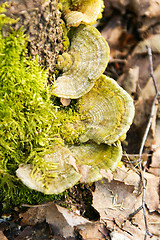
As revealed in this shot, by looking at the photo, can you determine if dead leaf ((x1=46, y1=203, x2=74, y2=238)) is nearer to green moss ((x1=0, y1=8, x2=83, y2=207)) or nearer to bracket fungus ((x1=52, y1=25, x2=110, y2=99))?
green moss ((x1=0, y1=8, x2=83, y2=207))

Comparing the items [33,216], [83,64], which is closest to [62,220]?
[33,216]

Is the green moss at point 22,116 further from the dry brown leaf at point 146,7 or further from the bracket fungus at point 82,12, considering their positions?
the dry brown leaf at point 146,7

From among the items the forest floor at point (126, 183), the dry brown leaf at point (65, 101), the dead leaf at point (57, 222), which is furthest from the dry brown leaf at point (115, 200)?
the dry brown leaf at point (65, 101)

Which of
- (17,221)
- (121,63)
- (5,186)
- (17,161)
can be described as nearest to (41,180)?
(17,161)

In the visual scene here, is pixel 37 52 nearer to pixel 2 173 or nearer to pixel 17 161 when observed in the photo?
pixel 17 161

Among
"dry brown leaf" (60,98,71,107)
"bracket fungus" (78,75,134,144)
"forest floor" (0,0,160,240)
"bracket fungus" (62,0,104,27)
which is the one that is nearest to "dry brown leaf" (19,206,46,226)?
"forest floor" (0,0,160,240)

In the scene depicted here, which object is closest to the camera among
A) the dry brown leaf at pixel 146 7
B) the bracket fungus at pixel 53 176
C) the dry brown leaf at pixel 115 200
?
the bracket fungus at pixel 53 176

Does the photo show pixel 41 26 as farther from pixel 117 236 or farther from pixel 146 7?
pixel 146 7
